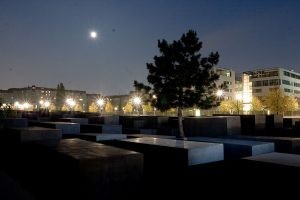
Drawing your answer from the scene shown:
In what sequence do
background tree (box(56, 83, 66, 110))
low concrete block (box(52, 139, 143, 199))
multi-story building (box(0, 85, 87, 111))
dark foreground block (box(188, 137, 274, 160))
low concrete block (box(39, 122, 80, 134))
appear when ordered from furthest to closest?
multi-story building (box(0, 85, 87, 111))
background tree (box(56, 83, 66, 110))
low concrete block (box(39, 122, 80, 134))
dark foreground block (box(188, 137, 274, 160))
low concrete block (box(52, 139, 143, 199))

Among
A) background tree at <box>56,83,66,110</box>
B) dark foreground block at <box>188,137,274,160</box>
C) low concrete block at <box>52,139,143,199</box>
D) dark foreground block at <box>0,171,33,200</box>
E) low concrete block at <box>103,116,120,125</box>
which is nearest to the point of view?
dark foreground block at <box>0,171,33,200</box>

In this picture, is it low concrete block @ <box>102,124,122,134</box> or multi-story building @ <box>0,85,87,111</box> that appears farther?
multi-story building @ <box>0,85,87,111</box>

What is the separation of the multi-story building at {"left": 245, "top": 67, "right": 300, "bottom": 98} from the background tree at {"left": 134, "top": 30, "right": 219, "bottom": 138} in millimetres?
76824

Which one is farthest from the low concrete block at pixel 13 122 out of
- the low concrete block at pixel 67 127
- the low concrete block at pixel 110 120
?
the low concrete block at pixel 110 120

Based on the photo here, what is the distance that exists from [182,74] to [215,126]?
164 inches

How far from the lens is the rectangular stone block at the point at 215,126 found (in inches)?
691

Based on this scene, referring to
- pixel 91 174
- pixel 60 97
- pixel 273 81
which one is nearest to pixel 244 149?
pixel 91 174

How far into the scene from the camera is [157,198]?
8.49m

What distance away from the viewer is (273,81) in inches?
3634

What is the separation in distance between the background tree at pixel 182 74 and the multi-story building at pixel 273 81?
76824mm

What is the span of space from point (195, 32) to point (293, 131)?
8.62 metres

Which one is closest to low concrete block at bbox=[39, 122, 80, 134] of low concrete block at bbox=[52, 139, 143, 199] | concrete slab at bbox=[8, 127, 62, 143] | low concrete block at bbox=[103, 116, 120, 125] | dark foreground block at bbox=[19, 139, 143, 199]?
concrete slab at bbox=[8, 127, 62, 143]

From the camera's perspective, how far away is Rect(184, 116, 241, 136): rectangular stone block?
17.6 m

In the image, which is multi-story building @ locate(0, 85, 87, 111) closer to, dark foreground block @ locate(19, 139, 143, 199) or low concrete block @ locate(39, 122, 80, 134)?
low concrete block @ locate(39, 122, 80, 134)
